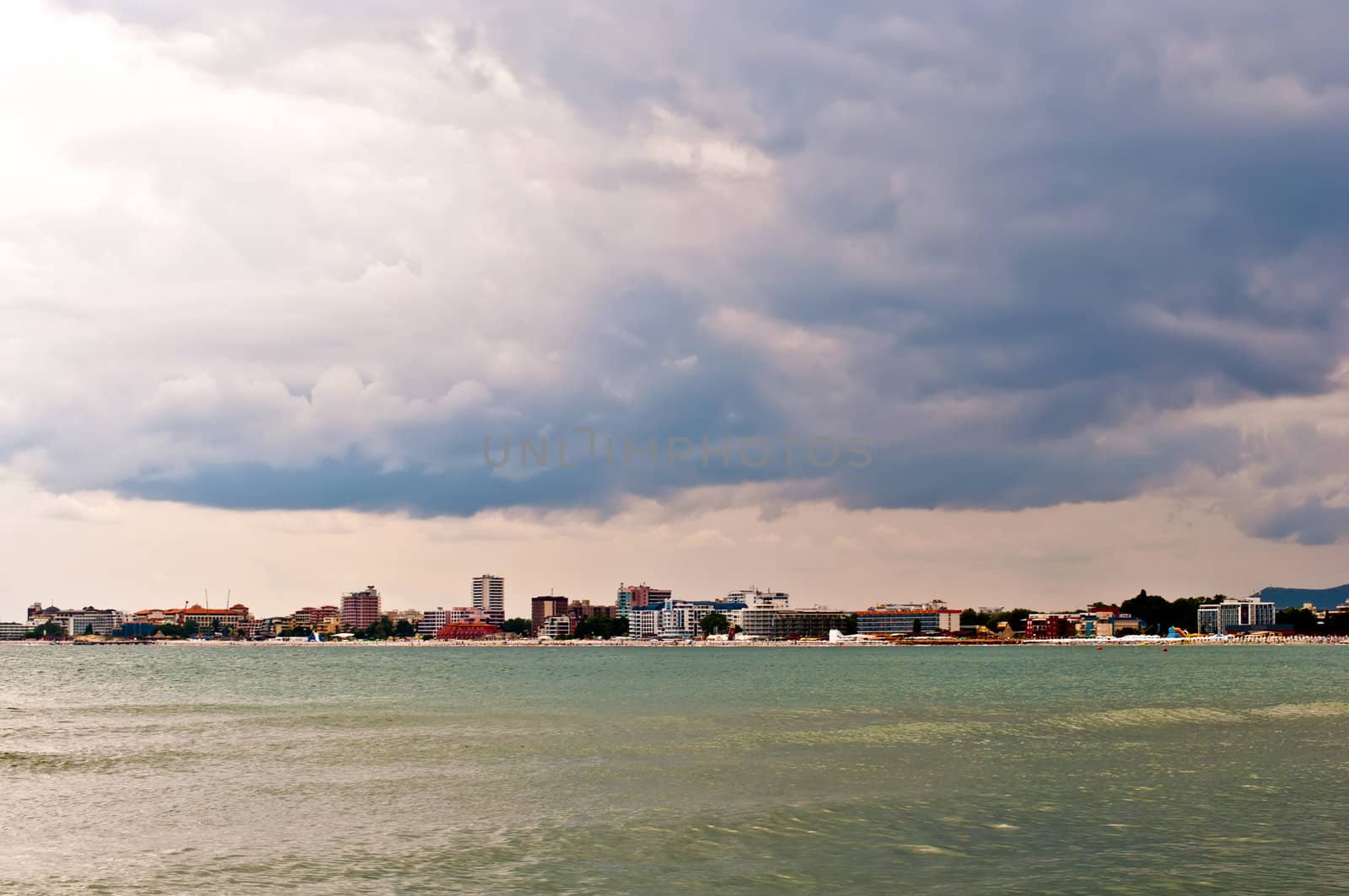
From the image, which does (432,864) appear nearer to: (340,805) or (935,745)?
(340,805)

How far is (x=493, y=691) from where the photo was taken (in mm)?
101188

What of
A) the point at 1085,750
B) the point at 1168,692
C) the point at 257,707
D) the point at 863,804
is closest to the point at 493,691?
the point at 257,707

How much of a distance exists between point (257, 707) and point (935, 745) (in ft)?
173

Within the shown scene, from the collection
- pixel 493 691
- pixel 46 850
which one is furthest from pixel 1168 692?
pixel 46 850

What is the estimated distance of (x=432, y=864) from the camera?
25984 millimetres

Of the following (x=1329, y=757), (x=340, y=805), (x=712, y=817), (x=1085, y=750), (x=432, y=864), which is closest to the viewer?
(x=432, y=864)

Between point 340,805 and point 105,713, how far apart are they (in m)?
48.5

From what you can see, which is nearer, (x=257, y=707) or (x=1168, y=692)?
(x=257, y=707)

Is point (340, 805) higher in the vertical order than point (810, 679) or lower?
higher

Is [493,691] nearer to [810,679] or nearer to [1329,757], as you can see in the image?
[810,679]

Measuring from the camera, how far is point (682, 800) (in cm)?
3469

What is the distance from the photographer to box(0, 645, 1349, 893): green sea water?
24.8 m

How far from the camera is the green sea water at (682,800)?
2481 centimetres

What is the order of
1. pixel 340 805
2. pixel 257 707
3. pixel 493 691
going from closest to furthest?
pixel 340 805, pixel 257 707, pixel 493 691
